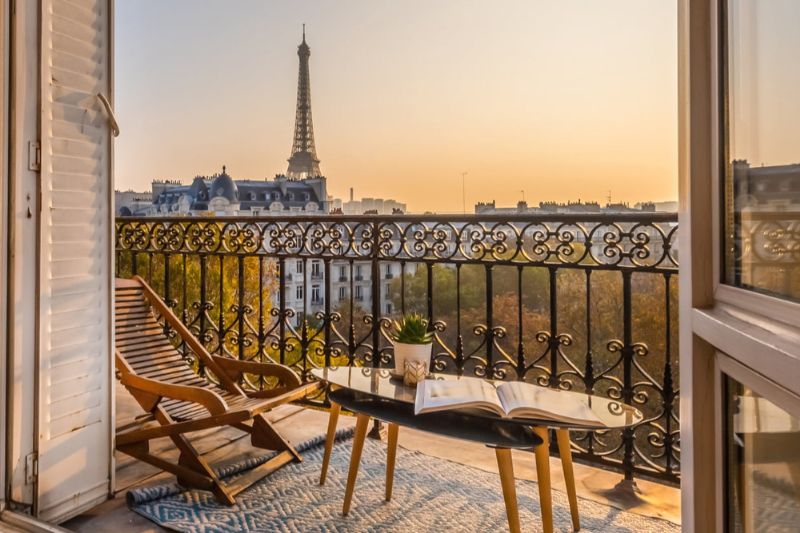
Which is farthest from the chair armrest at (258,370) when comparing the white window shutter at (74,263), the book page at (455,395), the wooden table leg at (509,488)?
the wooden table leg at (509,488)

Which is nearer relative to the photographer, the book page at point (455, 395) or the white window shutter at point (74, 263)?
the book page at point (455, 395)

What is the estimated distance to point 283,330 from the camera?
352cm

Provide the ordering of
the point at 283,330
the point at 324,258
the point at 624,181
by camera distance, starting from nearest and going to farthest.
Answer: the point at 324,258 < the point at 283,330 < the point at 624,181

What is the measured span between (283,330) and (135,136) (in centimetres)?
870

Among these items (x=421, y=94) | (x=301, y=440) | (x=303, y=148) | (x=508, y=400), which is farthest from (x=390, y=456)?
Result: (x=303, y=148)

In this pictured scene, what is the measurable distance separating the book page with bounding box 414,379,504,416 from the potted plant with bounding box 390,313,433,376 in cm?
14

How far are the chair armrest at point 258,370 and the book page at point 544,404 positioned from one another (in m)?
1.12

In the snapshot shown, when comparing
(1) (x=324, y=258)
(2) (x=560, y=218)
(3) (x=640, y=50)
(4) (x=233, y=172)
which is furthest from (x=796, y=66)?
(4) (x=233, y=172)

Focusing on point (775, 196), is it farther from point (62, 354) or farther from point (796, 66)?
point (62, 354)

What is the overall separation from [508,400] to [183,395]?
135 centimetres

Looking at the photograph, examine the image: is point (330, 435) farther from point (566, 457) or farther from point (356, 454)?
point (566, 457)

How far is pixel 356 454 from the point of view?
2104 millimetres

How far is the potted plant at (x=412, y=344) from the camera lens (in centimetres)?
215

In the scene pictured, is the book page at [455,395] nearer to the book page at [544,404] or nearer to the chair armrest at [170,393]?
the book page at [544,404]
